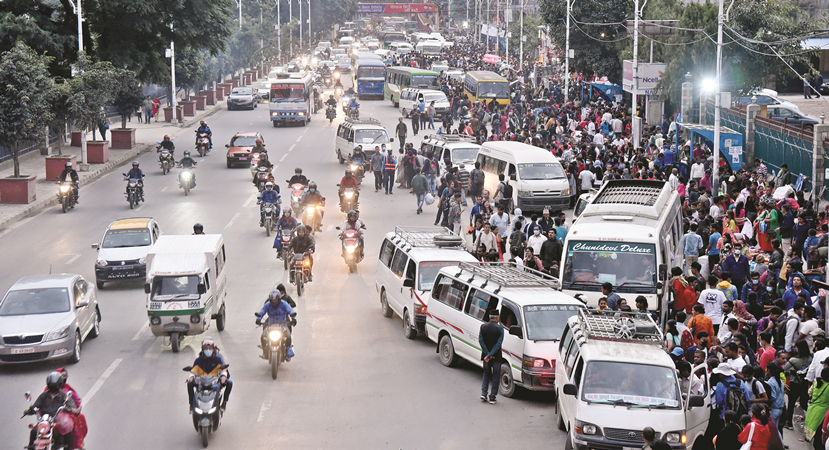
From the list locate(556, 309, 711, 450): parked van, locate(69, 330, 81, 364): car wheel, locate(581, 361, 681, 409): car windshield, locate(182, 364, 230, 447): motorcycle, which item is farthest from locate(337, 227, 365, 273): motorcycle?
locate(581, 361, 681, 409): car windshield

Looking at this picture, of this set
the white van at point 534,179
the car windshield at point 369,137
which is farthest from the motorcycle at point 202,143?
the white van at point 534,179

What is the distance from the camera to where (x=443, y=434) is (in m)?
14.5

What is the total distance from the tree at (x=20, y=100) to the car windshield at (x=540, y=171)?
16888mm

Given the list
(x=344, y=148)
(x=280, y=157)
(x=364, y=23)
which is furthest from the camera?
(x=364, y=23)

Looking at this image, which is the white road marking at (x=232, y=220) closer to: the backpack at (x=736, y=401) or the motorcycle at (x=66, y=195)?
the motorcycle at (x=66, y=195)

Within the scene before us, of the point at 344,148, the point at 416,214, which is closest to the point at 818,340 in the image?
the point at 416,214

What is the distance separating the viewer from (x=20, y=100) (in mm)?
34219

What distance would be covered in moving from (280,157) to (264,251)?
18.6 metres

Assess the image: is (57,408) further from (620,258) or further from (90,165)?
(90,165)

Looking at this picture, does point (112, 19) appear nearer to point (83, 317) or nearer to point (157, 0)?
point (157, 0)

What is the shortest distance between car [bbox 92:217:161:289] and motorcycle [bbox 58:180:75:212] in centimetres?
1008

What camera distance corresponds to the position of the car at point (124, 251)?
2352 cm

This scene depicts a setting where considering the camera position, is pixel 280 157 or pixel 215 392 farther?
pixel 280 157

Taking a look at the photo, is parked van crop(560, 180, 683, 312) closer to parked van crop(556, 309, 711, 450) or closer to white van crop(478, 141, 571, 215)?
parked van crop(556, 309, 711, 450)
